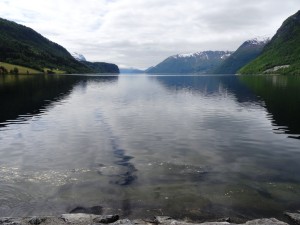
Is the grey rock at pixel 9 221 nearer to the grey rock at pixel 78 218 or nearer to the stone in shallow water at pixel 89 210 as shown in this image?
the grey rock at pixel 78 218

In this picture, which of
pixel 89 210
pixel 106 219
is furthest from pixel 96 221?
pixel 89 210

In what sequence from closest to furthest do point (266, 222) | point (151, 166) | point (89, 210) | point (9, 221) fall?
point (9, 221)
point (266, 222)
point (89, 210)
point (151, 166)

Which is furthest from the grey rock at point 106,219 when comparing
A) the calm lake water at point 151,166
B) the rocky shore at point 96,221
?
the calm lake water at point 151,166

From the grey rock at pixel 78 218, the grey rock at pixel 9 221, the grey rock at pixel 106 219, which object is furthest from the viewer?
the grey rock at pixel 106 219

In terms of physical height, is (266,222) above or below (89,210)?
above

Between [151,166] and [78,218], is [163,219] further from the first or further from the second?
[151,166]

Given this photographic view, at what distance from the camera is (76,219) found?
68.7ft

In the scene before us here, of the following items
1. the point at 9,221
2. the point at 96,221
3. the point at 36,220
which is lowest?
the point at 96,221

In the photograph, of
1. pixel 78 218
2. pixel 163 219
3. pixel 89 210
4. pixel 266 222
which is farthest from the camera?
pixel 89 210

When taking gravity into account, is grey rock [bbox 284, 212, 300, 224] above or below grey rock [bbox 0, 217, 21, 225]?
below

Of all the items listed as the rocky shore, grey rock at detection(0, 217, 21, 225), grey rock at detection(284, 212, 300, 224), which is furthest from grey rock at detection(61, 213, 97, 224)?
grey rock at detection(284, 212, 300, 224)

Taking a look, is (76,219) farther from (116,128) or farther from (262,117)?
(262,117)

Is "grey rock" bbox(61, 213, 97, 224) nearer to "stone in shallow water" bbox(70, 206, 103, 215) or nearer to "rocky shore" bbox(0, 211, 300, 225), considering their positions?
"rocky shore" bbox(0, 211, 300, 225)

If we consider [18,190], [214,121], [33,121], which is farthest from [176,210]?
[33,121]
